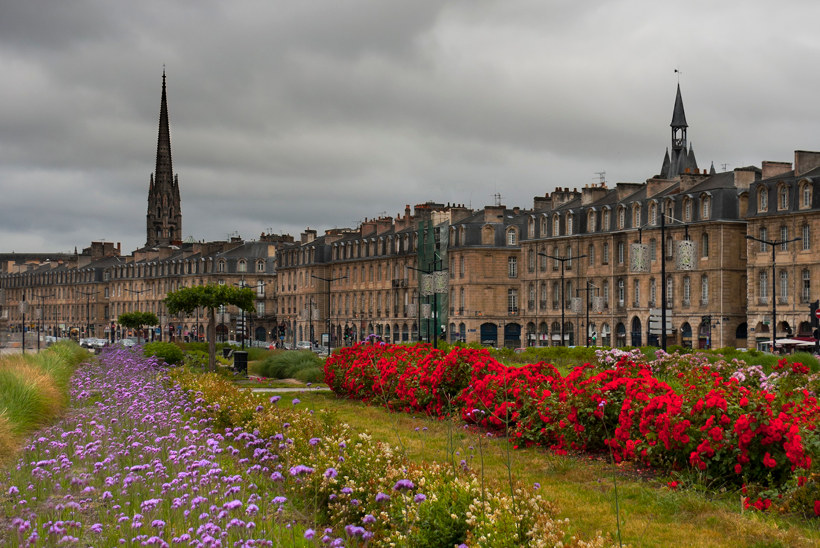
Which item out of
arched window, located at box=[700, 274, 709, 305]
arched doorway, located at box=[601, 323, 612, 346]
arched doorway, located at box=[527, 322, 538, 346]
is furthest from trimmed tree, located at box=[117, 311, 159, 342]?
arched window, located at box=[700, 274, 709, 305]

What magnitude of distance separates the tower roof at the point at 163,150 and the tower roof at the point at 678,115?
322 feet

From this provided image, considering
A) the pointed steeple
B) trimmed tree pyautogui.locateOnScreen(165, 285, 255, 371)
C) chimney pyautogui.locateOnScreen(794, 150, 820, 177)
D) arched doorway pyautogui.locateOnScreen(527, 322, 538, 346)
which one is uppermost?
the pointed steeple

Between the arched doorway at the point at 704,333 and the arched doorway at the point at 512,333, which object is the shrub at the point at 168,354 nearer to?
the arched doorway at the point at 704,333

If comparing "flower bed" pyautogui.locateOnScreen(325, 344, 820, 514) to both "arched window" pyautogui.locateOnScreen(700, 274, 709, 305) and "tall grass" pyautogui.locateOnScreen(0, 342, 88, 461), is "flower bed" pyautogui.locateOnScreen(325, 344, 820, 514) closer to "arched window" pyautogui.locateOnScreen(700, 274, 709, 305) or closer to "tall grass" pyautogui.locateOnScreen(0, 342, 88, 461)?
"tall grass" pyautogui.locateOnScreen(0, 342, 88, 461)

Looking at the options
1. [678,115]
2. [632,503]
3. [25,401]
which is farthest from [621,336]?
[632,503]

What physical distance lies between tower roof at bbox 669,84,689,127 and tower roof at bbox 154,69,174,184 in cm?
9803

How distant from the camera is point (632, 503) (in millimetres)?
12219

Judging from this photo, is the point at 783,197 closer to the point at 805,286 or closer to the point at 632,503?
the point at 805,286

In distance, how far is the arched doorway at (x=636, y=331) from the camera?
69500 millimetres

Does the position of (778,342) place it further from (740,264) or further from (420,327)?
(420,327)

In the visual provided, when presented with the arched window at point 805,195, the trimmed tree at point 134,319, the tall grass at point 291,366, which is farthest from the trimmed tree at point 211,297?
the trimmed tree at point 134,319

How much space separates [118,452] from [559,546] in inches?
250

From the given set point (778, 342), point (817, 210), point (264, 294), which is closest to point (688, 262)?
point (778, 342)

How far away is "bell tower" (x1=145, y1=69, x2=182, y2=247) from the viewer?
7032 inches
